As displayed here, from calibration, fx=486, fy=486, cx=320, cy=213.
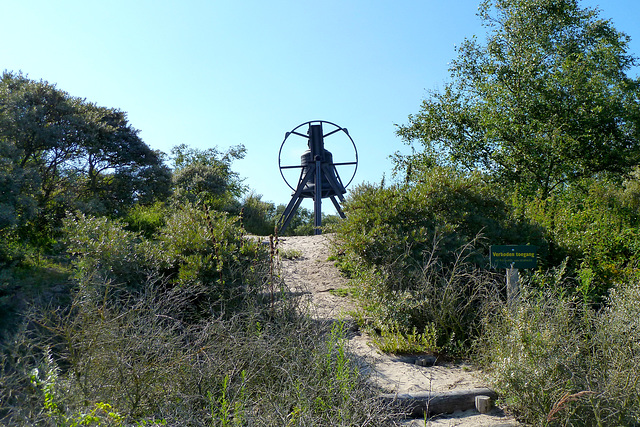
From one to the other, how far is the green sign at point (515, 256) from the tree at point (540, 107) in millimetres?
8916

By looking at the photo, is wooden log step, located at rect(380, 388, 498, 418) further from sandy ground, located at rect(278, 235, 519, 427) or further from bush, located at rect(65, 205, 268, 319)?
bush, located at rect(65, 205, 268, 319)

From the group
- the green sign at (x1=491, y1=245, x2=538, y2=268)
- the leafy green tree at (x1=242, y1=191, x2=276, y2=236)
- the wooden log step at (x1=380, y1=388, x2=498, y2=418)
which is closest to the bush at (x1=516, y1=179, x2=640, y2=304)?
the green sign at (x1=491, y1=245, x2=538, y2=268)

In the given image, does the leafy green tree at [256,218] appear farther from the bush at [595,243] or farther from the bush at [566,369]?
the bush at [566,369]

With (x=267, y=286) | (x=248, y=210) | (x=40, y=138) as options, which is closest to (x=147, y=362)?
(x=267, y=286)

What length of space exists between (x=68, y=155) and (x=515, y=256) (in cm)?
1118

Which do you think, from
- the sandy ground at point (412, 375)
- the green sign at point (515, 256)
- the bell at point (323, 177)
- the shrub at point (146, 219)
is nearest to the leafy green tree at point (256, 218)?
the bell at point (323, 177)

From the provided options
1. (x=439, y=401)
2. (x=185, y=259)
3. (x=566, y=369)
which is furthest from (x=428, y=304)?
(x=185, y=259)

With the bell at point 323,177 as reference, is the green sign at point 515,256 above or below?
below

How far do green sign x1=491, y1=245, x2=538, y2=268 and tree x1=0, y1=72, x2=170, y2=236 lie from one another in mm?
7564

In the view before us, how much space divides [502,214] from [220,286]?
4.81m

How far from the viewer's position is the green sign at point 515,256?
5996 mm

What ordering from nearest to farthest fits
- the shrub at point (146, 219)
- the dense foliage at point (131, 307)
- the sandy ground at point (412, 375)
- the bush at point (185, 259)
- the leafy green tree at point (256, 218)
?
the dense foliage at point (131, 307) → the sandy ground at point (412, 375) → the bush at point (185, 259) → the shrub at point (146, 219) → the leafy green tree at point (256, 218)

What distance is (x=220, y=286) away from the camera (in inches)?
233

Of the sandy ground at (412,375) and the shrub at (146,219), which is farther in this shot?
the shrub at (146,219)
